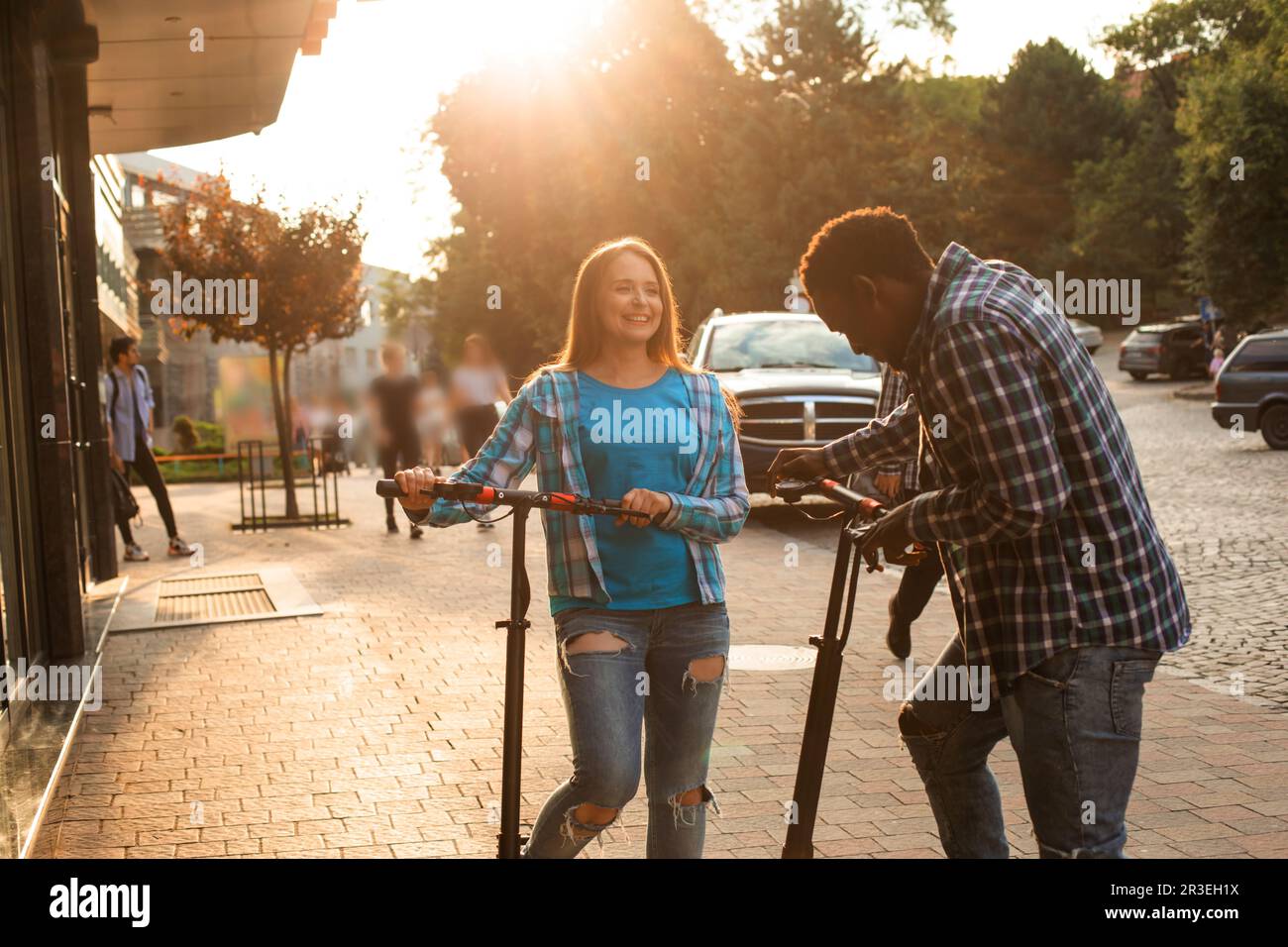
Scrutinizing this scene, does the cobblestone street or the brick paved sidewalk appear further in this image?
the cobblestone street

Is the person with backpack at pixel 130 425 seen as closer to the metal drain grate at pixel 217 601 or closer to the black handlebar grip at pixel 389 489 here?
the metal drain grate at pixel 217 601

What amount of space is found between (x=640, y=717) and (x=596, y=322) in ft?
3.25

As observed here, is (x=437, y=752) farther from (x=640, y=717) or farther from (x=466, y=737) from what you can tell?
(x=640, y=717)

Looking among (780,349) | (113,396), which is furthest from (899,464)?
(113,396)

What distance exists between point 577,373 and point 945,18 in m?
45.6

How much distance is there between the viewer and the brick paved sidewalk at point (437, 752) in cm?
498

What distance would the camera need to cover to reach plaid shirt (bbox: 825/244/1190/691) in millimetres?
2861

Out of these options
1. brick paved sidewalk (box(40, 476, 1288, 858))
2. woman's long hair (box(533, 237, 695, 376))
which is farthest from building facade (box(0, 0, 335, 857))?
woman's long hair (box(533, 237, 695, 376))

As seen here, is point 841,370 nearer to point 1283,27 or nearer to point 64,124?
point 64,124

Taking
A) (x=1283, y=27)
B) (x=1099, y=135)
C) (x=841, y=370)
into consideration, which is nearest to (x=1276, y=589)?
(x=841, y=370)

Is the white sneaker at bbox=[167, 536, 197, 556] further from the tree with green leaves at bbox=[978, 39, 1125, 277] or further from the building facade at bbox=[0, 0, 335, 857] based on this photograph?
the tree with green leaves at bbox=[978, 39, 1125, 277]

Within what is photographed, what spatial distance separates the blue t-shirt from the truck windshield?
1185cm

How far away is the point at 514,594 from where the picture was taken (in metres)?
3.28

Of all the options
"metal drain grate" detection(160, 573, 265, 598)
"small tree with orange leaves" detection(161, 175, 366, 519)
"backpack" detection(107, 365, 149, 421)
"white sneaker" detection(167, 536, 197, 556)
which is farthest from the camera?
"small tree with orange leaves" detection(161, 175, 366, 519)
